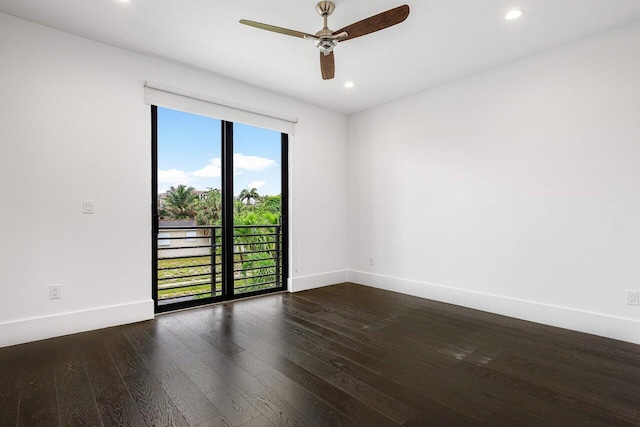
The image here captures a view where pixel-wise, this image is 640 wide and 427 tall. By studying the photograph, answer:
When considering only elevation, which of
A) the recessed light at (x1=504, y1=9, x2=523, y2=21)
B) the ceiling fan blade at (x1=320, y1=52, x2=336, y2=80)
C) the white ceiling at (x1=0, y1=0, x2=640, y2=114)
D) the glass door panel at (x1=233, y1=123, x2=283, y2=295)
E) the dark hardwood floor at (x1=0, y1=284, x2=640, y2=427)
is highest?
the white ceiling at (x1=0, y1=0, x2=640, y2=114)

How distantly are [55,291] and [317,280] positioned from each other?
2959 mm

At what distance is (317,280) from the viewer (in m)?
4.72

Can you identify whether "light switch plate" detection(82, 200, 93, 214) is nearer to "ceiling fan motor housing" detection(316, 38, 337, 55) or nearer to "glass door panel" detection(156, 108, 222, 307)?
"glass door panel" detection(156, 108, 222, 307)

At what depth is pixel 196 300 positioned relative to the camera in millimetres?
3719

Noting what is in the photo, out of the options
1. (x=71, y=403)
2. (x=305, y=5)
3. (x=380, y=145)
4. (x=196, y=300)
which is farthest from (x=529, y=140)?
(x=71, y=403)

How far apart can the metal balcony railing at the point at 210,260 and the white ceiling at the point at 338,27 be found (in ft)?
6.04

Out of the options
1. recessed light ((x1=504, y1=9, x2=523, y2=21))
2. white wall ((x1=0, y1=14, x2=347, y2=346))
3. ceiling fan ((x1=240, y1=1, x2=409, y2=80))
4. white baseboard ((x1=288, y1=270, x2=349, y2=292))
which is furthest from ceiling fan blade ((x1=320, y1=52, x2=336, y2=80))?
white baseboard ((x1=288, y1=270, x2=349, y2=292))

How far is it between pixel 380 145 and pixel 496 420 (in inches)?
145

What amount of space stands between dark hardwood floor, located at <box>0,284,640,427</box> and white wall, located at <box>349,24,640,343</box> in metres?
0.45

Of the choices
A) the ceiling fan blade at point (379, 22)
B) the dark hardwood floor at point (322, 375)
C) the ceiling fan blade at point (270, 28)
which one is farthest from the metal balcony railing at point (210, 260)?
the ceiling fan blade at point (379, 22)

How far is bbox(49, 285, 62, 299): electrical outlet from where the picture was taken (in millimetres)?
2793

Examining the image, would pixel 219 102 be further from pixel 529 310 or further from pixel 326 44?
pixel 529 310

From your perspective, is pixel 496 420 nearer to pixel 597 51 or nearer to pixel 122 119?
pixel 597 51

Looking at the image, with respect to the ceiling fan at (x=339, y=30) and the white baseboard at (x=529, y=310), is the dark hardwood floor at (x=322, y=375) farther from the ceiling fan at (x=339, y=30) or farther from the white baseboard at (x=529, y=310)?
the ceiling fan at (x=339, y=30)
